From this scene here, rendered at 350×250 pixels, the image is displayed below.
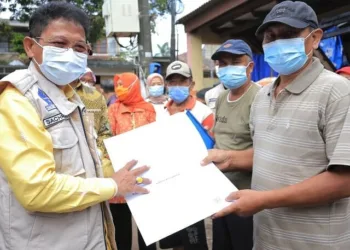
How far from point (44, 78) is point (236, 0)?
6384 millimetres

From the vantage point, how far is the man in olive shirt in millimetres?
2551

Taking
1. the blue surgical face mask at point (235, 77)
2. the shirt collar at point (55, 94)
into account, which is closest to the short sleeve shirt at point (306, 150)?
the shirt collar at point (55, 94)

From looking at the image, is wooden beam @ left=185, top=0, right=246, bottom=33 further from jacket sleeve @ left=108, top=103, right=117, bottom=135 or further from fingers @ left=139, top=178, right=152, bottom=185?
fingers @ left=139, top=178, right=152, bottom=185

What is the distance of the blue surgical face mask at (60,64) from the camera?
1520 millimetres

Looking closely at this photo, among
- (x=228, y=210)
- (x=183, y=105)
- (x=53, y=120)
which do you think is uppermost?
(x=53, y=120)

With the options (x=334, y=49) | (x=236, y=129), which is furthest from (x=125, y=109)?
(x=334, y=49)

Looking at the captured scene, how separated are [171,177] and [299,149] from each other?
1.88 feet

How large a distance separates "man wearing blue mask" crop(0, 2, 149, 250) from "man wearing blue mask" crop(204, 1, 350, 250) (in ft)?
1.85

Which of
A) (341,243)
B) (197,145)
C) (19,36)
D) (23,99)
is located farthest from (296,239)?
(19,36)

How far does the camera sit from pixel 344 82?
4.84 feet

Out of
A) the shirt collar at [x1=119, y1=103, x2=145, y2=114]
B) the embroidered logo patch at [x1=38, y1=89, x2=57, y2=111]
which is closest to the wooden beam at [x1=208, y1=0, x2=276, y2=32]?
the shirt collar at [x1=119, y1=103, x2=145, y2=114]

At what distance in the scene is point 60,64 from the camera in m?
1.54

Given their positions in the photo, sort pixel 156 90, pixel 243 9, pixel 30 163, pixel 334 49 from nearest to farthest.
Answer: pixel 30 163
pixel 156 90
pixel 334 49
pixel 243 9

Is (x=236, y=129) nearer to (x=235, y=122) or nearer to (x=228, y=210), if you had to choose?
(x=235, y=122)
